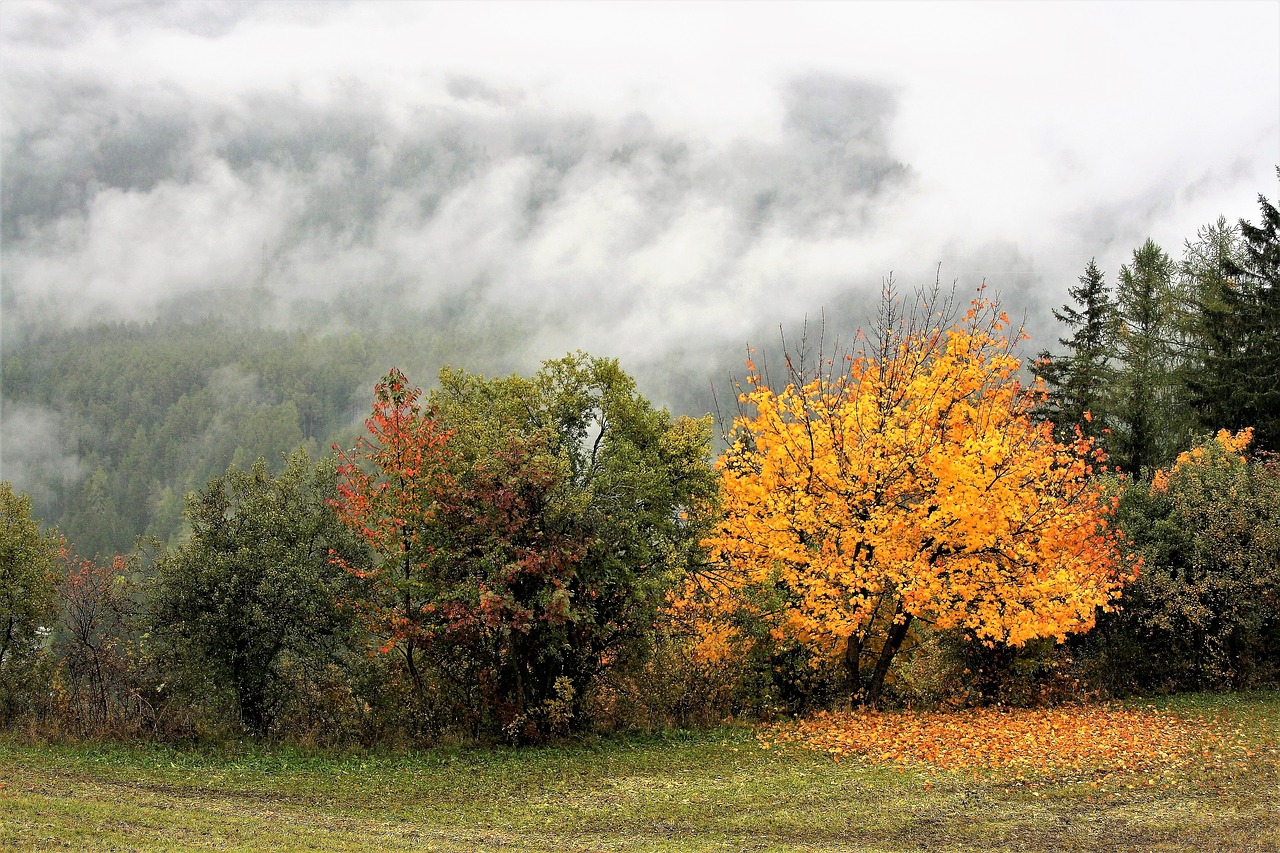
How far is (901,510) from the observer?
1827 cm

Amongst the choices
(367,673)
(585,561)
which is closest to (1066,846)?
(585,561)

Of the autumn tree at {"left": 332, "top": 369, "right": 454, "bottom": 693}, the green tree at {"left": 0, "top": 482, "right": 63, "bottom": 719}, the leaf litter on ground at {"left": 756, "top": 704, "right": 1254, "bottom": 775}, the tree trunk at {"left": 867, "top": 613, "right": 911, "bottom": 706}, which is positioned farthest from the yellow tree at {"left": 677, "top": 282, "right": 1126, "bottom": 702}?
the green tree at {"left": 0, "top": 482, "right": 63, "bottom": 719}

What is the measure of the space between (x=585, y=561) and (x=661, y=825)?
5.83 m

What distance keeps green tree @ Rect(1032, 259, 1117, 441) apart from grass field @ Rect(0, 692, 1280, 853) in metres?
26.8

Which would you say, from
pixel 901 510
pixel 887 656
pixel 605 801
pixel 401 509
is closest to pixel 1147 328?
pixel 887 656

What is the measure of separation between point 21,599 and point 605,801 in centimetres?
1277

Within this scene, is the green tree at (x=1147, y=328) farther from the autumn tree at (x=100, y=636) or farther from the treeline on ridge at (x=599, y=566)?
the autumn tree at (x=100, y=636)

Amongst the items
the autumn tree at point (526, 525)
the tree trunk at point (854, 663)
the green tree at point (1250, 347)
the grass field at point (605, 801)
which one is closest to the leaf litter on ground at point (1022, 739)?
the grass field at point (605, 801)

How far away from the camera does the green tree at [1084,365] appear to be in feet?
137

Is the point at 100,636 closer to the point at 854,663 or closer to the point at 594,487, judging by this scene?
the point at 594,487

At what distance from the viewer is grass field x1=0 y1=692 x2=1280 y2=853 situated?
10914 mm

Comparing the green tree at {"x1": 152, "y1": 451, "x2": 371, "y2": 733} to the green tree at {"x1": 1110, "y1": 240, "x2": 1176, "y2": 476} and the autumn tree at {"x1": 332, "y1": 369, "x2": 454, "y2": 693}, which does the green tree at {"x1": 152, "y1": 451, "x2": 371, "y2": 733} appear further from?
the green tree at {"x1": 1110, "y1": 240, "x2": 1176, "y2": 476}

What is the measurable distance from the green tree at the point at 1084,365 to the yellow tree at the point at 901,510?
20.8m

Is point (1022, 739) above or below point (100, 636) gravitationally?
below
